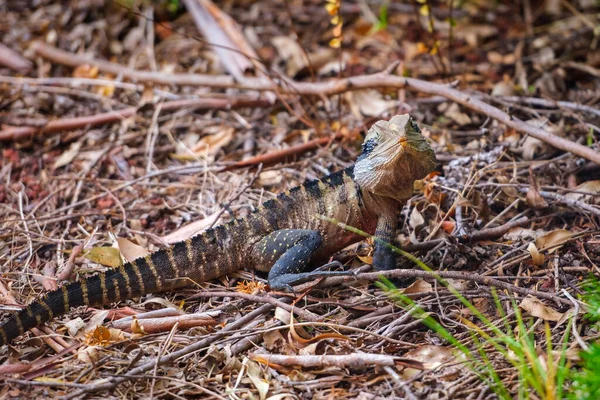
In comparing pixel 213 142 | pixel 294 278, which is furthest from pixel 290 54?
pixel 294 278

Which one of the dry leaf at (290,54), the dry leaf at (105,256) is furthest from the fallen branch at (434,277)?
the dry leaf at (290,54)

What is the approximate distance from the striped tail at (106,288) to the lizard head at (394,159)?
135 cm

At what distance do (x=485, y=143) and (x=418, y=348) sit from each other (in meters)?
2.53

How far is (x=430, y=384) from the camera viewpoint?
345 centimetres

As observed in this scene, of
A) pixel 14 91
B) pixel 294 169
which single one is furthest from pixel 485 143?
pixel 14 91

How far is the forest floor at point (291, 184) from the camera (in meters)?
3.64

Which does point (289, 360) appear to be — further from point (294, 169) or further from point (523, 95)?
point (523, 95)

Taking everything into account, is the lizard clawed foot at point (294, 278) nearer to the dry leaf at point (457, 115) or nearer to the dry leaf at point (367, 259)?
the dry leaf at point (367, 259)

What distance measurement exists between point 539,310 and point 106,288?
275cm

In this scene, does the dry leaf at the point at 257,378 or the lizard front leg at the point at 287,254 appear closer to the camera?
the dry leaf at the point at 257,378

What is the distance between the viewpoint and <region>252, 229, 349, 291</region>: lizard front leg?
4336 mm

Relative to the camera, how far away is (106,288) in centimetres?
417

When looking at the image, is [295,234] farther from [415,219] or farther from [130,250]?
[130,250]

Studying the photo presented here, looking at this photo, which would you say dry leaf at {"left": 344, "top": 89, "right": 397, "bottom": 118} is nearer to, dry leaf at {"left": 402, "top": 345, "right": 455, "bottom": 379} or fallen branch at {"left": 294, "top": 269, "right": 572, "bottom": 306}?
fallen branch at {"left": 294, "top": 269, "right": 572, "bottom": 306}
